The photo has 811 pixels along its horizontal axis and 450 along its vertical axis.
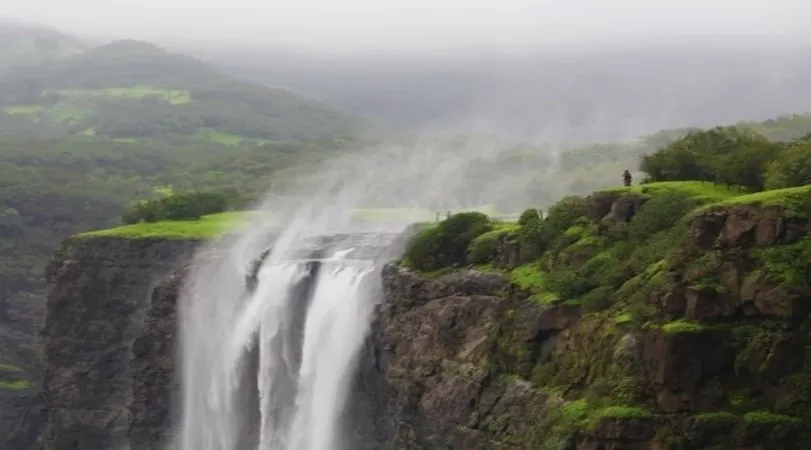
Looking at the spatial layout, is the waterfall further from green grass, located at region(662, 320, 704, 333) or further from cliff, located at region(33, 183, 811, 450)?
green grass, located at region(662, 320, 704, 333)

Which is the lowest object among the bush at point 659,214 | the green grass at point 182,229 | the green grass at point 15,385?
the green grass at point 15,385

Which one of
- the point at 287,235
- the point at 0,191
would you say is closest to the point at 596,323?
the point at 287,235

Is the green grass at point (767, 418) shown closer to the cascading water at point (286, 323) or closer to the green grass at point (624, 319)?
the green grass at point (624, 319)

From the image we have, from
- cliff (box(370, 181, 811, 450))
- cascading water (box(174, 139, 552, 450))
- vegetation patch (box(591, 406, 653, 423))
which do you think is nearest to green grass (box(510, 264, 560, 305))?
cliff (box(370, 181, 811, 450))

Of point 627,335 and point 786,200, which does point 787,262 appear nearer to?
point 786,200

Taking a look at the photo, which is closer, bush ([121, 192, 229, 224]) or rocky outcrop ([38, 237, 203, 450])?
rocky outcrop ([38, 237, 203, 450])

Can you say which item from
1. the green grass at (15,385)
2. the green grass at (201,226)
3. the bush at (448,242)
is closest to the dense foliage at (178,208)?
the green grass at (201,226)

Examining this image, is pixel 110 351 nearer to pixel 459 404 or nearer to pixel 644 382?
pixel 459 404

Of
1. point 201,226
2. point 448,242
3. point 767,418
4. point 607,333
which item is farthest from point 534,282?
point 201,226
